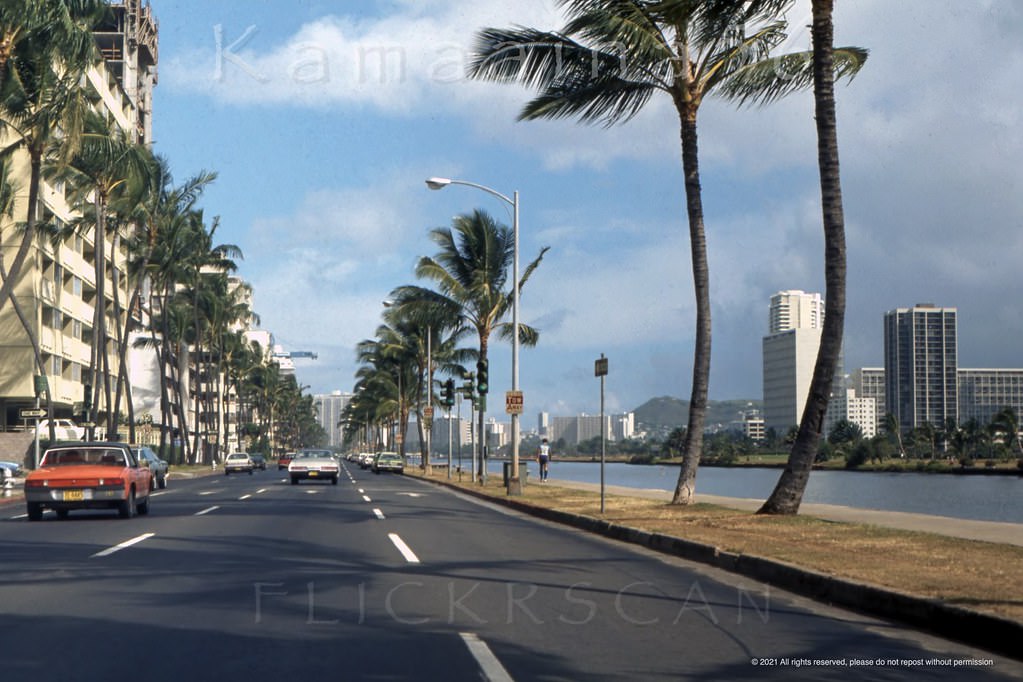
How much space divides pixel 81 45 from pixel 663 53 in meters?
20.2

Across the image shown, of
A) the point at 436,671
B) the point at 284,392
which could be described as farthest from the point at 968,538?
the point at 284,392

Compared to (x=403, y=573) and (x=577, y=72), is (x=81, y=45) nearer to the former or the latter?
(x=577, y=72)

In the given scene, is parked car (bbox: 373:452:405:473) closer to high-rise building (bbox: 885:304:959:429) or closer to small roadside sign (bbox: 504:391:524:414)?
small roadside sign (bbox: 504:391:524:414)

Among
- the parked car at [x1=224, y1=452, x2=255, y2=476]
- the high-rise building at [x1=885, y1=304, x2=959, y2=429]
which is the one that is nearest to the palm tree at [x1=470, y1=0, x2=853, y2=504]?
the parked car at [x1=224, y1=452, x2=255, y2=476]

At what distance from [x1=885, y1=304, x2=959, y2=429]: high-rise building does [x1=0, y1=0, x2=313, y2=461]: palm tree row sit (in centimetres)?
9519

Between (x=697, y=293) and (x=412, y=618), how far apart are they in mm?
15412

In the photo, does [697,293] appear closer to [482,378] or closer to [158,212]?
[482,378]

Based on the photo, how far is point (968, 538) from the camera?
1517 cm

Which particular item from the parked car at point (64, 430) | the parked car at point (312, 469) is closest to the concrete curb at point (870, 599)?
the parked car at point (312, 469)

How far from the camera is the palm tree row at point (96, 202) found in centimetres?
3362

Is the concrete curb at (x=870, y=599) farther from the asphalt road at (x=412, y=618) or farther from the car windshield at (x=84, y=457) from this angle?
the car windshield at (x=84, y=457)

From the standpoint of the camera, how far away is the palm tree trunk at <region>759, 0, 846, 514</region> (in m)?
18.7

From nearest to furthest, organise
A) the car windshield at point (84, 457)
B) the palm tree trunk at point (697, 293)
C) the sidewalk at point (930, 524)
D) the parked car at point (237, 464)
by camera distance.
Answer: the sidewalk at point (930, 524) < the car windshield at point (84, 457) < the palm tree trunk at point (697, 293) < the parked car at point (237, 464)

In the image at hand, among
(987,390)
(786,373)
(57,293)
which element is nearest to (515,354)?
(57,293)
